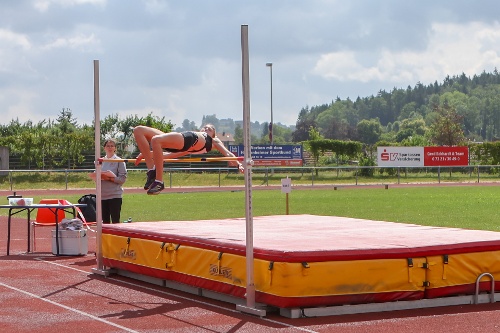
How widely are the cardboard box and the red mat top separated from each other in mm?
1743

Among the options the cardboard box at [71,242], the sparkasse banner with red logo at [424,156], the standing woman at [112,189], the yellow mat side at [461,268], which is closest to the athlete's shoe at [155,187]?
the standing woman at [112,189]

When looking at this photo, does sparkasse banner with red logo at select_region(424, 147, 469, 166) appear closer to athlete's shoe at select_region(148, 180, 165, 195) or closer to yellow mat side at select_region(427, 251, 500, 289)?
athlete's shoe at select_region(148, 180, 165, 195)

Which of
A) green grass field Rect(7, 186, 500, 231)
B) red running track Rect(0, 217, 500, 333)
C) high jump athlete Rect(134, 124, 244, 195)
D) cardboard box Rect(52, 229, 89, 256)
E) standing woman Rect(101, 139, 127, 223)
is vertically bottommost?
green grass field Rect(7, 186, 500, 231)

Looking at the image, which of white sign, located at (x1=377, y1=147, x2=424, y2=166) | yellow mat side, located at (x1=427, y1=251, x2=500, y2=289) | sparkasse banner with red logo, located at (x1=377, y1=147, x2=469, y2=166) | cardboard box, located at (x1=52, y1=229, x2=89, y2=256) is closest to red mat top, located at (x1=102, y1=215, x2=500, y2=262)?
yellow mat side, located at (x1=427, y1=251, x2=500, y2=289)

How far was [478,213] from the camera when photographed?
2252 cm

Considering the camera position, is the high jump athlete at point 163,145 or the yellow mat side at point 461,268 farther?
the high jump athlete at point 163,145

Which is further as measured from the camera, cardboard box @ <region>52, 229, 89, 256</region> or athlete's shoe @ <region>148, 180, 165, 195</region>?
cardboard box @ <region>52, 229, 89, 256</region>

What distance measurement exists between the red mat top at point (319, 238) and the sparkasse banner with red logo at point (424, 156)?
4001cm

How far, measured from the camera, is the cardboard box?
44.1 ft

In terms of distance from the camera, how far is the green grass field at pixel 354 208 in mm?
20938

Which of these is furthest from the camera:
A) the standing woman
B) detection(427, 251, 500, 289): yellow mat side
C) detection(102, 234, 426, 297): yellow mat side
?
the standing woman

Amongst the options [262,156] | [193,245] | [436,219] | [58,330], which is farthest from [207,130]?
[262,156]

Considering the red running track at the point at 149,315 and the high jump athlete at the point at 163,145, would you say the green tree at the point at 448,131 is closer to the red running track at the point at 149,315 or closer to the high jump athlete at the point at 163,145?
the high jump athlete at the point at 163,145

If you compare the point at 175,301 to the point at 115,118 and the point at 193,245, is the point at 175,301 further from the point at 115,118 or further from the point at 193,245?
the point at 115,118
